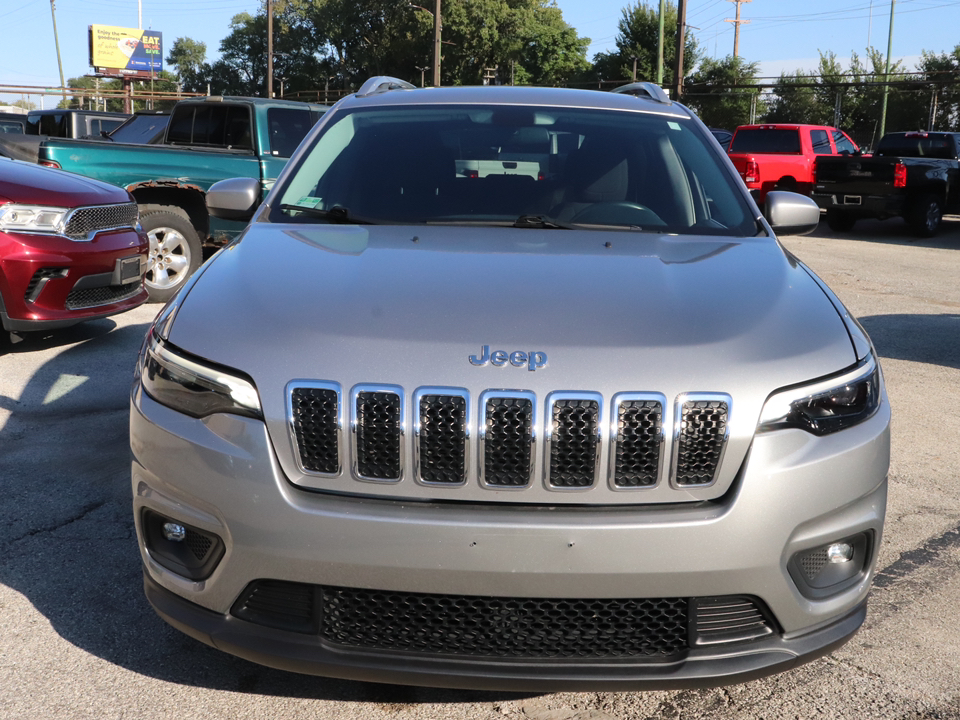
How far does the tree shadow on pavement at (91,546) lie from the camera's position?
8.77 feet

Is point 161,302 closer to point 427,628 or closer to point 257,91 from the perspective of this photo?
point 427,628

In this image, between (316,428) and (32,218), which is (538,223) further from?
(32,218)

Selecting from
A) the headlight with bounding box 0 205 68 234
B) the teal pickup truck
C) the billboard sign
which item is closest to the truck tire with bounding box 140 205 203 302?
the teal pickup truck

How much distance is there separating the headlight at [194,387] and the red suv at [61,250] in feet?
13.2

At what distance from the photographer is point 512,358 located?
7.25 feet

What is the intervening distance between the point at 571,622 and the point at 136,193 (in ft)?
25.0

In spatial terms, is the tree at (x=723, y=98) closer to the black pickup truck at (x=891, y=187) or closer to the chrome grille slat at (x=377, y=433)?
the black pickup truck at (x=891, y=187)

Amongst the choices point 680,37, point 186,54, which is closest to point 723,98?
point 680,37

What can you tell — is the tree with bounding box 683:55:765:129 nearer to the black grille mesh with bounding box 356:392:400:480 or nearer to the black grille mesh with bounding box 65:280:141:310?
the black grille mesh with bounding box 65:280:141:310

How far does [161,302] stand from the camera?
8.78 m

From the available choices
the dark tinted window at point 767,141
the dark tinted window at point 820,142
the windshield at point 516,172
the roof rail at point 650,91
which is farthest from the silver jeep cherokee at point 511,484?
the dark tinted window at point 820,142

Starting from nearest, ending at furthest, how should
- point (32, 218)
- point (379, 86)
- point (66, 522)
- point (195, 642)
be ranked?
1. point (195, 642)
2. point (66, 522)
3. point (379, 86)
4. point (32, 218)

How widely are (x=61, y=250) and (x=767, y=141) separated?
53.0ft

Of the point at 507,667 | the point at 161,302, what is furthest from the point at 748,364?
the point at 161,302
